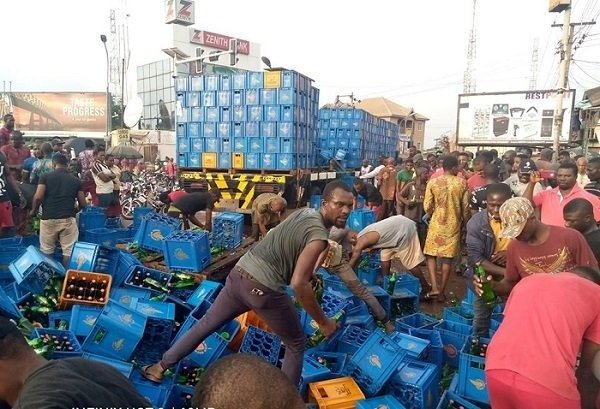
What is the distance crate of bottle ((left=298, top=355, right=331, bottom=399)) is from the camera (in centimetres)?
336

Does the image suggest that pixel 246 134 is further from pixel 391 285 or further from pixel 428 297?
pixel 391 285

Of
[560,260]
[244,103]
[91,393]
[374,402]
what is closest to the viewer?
[91,393]

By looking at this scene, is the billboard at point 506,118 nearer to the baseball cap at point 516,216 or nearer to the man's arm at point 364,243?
the man's arm at point 364,243

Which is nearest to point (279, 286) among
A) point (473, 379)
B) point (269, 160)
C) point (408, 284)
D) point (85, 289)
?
point (473, 379)

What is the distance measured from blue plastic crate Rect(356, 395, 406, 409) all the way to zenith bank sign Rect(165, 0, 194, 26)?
4687 cm

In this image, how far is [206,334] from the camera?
3.26 metres

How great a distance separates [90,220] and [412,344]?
5.37m

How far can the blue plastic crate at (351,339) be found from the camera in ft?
13.3

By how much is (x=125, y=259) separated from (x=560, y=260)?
377cm

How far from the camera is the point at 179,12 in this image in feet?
146

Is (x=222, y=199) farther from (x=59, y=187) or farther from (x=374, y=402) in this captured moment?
(x=374, y=402)

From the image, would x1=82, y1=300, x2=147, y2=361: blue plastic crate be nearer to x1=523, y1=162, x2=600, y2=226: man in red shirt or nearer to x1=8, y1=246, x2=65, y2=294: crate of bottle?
x1=8, y1=246, x2=65, y2=294: crate of bottle

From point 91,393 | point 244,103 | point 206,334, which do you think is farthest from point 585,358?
point 244,103

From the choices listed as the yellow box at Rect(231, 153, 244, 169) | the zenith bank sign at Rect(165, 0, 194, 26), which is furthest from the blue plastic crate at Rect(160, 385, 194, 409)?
the zenith bank sign at Rect(165, 0, 194, 26)
